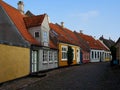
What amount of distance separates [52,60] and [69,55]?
756 cm

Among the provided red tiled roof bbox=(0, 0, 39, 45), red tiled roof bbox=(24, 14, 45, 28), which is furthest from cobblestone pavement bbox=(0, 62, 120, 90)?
red tiled roof bbox=(24, 14, 45, 28)

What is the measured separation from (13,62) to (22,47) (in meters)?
2.33

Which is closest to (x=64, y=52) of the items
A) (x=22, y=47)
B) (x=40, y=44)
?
(x=40, y=44)

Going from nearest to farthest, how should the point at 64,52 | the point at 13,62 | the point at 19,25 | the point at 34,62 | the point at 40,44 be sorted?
the point at 13,62
the point at 34,62
the point at 19,25
the point at 40,44
the point at 64,52

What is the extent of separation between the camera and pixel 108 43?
81562mm

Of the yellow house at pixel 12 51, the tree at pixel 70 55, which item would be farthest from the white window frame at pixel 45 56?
the tree at pixel 70 55

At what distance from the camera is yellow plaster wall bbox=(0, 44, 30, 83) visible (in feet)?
52.4

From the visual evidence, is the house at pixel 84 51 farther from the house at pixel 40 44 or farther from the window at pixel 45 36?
the window at pixel 45 36

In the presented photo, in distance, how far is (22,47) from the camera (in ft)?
65.3

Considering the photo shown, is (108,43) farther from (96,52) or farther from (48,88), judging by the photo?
(48,88)

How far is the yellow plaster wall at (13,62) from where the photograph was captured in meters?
16.0

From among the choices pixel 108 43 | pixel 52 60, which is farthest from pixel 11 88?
pixel 108 43

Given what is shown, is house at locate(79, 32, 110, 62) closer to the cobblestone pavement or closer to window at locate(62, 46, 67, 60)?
window at locate(62, 46, 67, 60)

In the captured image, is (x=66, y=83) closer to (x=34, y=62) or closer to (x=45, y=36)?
(x=34, y=62)
